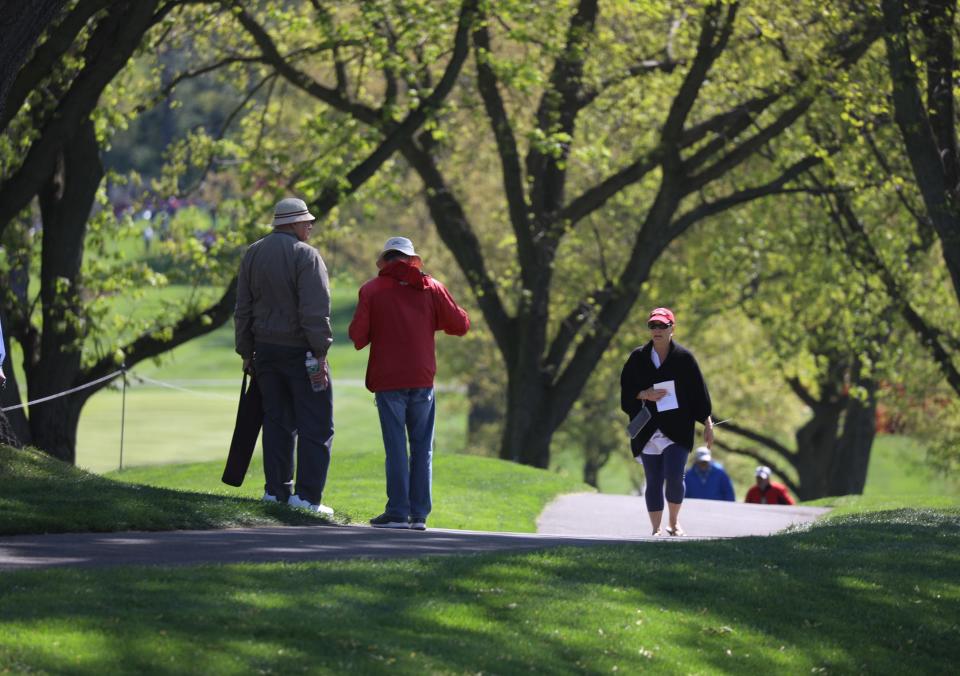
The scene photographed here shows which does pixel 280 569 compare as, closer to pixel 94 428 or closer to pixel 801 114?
pixel 801 114

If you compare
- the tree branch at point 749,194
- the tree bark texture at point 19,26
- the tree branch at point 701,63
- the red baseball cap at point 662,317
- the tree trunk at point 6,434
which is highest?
the tree branch at point 701,63

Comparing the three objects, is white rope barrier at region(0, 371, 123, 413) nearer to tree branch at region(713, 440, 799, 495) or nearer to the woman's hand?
the woman's hand

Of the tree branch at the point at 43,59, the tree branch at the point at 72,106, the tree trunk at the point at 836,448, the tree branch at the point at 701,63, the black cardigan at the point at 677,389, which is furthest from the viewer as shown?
the tree trunk at the point at 836,448

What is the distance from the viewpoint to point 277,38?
26.0 m

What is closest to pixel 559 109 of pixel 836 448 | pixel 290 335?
pixel 836 448

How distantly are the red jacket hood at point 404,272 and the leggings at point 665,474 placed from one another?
8.51 feet

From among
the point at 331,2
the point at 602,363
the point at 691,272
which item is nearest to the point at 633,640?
the point at 331,2

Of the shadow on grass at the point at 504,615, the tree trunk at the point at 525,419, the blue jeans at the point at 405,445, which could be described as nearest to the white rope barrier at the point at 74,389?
the blue jeans at the point at 405,445

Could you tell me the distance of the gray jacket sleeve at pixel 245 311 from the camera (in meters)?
12.0

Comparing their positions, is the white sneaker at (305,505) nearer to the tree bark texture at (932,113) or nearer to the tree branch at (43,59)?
the tree branch at (43,59)

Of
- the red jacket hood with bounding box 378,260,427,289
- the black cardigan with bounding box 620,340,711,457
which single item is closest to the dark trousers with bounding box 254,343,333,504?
the red jacket hood with bounding box 378,260,427,289

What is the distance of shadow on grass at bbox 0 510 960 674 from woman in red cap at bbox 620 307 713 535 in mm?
3003

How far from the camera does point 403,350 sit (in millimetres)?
12078

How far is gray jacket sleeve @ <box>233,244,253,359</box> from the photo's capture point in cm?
1204
